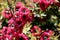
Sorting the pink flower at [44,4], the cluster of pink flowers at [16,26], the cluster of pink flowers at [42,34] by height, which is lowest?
the cluster of pink flowers at [42,34]

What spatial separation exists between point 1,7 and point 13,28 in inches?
24.3

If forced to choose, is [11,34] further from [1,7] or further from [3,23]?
[1,7]

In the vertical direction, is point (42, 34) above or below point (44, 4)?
below

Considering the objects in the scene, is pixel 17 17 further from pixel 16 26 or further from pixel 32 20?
A: pixel 32 20

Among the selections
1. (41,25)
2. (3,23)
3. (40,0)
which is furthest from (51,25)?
(3,23)

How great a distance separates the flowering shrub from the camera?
200cm

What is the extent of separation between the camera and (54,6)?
246 cm

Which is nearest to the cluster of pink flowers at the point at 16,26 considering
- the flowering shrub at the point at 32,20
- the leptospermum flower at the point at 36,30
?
the flowering shrub at the point at 32,20

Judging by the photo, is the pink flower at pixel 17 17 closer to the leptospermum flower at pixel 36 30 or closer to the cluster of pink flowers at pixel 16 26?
the cluster of pink flowers at pixel 16 26

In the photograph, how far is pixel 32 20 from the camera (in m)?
2.35

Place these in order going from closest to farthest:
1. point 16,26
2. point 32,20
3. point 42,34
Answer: point 16,26
point 42,34
point 32,20

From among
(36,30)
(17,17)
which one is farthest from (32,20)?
(17,17)

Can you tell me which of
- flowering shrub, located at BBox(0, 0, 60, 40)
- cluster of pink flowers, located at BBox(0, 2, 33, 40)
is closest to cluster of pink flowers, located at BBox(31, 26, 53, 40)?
flowering shrub, located at BBox(0, 0, 60, 40)

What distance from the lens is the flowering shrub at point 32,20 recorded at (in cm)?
200
